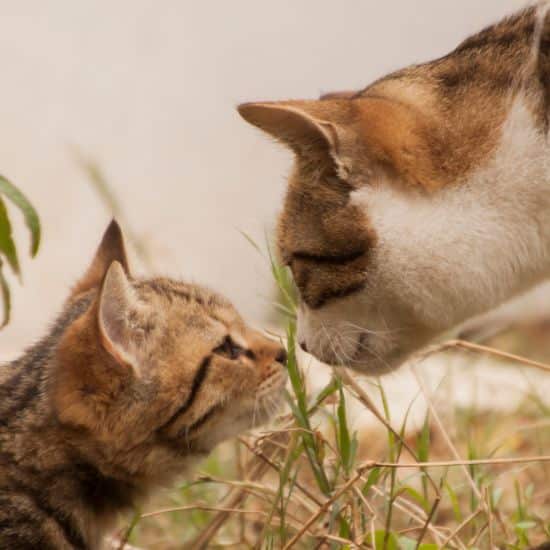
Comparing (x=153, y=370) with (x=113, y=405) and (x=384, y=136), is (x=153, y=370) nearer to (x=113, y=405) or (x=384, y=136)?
(x=113, y=405)

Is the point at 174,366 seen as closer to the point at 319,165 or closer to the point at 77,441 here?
the point at 77,441

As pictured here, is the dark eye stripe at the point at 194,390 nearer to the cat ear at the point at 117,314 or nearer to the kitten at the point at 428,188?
the cat ear at the point at 117,314

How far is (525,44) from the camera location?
9.44ft

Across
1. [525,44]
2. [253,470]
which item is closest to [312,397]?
[253,470]

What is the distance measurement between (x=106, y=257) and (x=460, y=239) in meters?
0.97

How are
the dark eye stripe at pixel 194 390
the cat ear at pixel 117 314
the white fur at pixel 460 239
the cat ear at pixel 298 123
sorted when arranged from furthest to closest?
the white fur at pixel 460 239 → the cat ear at pixel 298 123 → the dark eye stripe at pixel 194 390 → the cat ear at pixel 117 314

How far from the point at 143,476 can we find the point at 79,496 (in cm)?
16

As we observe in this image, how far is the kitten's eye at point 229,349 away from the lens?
2.74m

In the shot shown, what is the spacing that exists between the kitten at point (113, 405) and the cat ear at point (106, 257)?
14 centimetres

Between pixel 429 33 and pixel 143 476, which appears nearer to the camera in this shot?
pixel 143 476

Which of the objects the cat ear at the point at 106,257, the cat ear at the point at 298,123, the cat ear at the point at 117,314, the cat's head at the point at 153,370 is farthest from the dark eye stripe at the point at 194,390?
the cat ear at the point at 298,123

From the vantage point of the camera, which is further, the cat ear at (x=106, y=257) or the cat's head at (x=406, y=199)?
the cat ear at (x=106, y=257)

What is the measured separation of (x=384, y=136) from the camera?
2.76 meters

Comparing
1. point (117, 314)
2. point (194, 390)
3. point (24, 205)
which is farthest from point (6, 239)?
point (194, 390)
